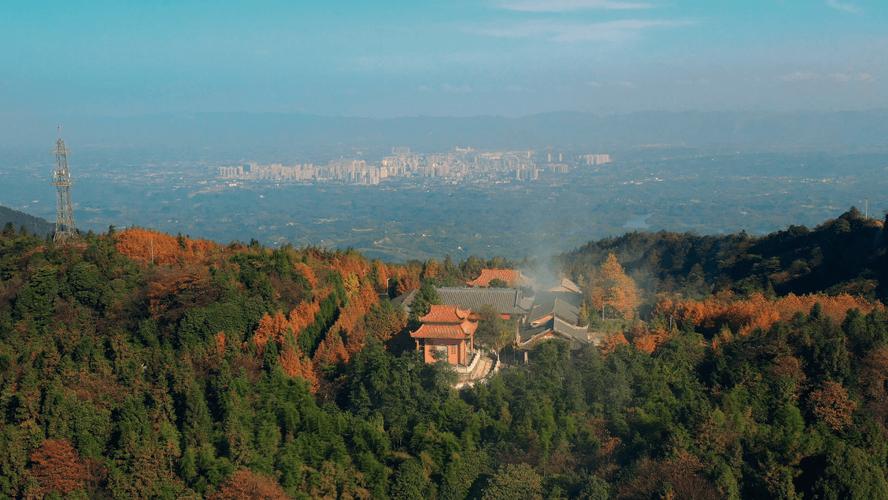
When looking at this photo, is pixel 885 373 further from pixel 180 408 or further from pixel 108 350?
pixel 108 350

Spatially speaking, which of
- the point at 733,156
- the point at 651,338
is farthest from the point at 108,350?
the point at 733,156

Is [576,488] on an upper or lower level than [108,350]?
lower

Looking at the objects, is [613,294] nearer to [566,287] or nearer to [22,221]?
[566,287]

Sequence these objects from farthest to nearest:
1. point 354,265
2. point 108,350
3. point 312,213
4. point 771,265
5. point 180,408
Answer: point 312,213 < point 771,265 < point 354,265 < point 108,350 < point 180,408

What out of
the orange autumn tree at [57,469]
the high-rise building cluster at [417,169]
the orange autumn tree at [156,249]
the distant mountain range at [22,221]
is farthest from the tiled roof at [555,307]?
the high-rise building cluster at [417,169]

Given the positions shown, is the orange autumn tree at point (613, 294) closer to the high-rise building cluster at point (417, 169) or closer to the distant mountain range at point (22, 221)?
the distant mountain range at point (22, 221)

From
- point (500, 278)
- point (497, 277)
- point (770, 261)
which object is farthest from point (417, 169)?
point (500, 278)

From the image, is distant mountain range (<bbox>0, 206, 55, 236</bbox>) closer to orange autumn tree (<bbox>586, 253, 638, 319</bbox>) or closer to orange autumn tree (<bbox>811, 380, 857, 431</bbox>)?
orange autumn tree (<bbox>586, 253, 638, 319</bbox>)
